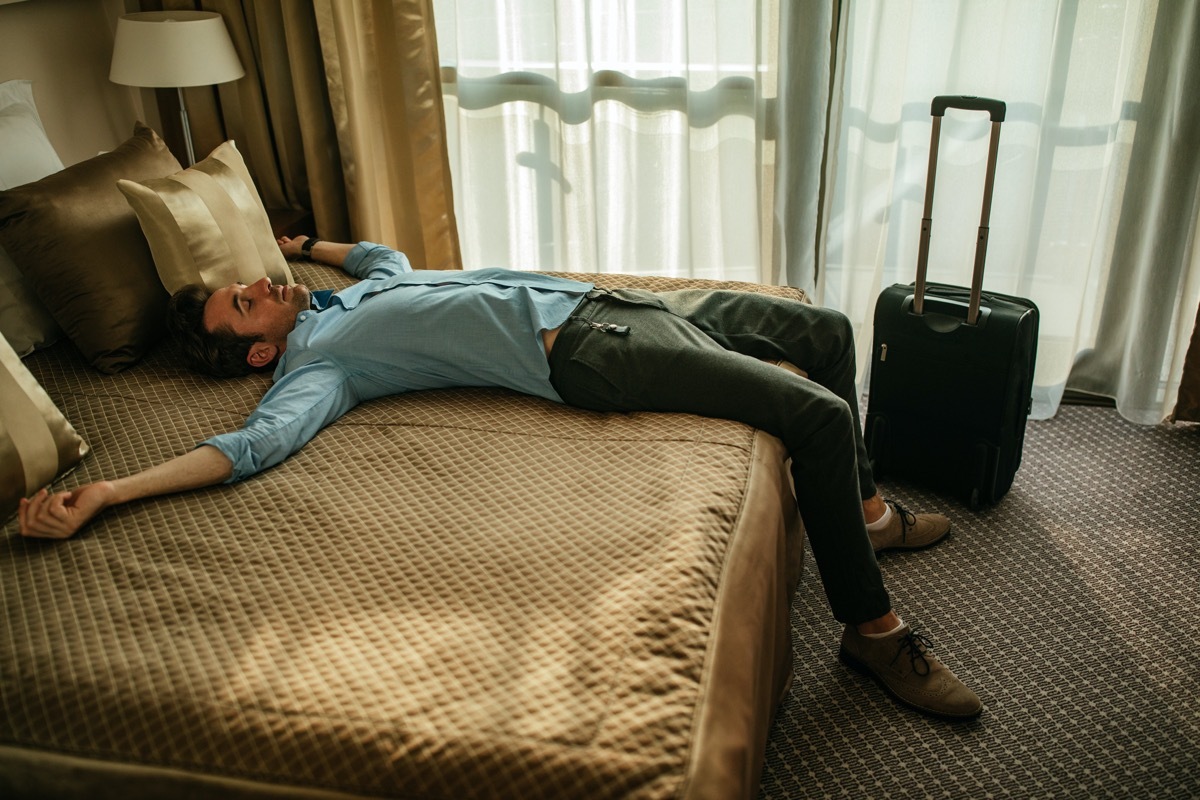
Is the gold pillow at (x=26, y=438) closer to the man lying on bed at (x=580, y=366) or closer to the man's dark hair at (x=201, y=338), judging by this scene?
the man lying on bed at (x=580, y=366)

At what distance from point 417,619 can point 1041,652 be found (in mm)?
1256

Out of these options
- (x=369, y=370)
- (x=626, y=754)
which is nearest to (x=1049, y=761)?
(x=626, y=754)

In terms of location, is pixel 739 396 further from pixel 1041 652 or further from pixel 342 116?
pixel 342 116

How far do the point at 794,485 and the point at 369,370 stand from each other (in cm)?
83

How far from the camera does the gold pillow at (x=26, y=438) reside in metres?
1.52

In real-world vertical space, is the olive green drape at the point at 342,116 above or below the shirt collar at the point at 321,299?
above

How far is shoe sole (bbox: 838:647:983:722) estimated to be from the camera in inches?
67.8

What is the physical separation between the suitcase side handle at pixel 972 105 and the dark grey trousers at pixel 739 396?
0.68 metres

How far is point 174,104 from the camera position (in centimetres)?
290

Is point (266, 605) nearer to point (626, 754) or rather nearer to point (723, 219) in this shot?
point (626, 754)

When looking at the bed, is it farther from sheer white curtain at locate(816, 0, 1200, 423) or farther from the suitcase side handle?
sheer white curtain at locate(816, 0, 1200, 423)

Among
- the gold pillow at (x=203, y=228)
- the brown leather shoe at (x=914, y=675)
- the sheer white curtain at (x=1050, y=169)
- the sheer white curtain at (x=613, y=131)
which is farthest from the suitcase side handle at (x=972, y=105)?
the gold pillow at (x=203, y=228)

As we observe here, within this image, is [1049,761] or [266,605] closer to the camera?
[266,605]

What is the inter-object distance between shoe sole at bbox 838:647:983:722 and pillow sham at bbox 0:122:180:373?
1535 millimetres
